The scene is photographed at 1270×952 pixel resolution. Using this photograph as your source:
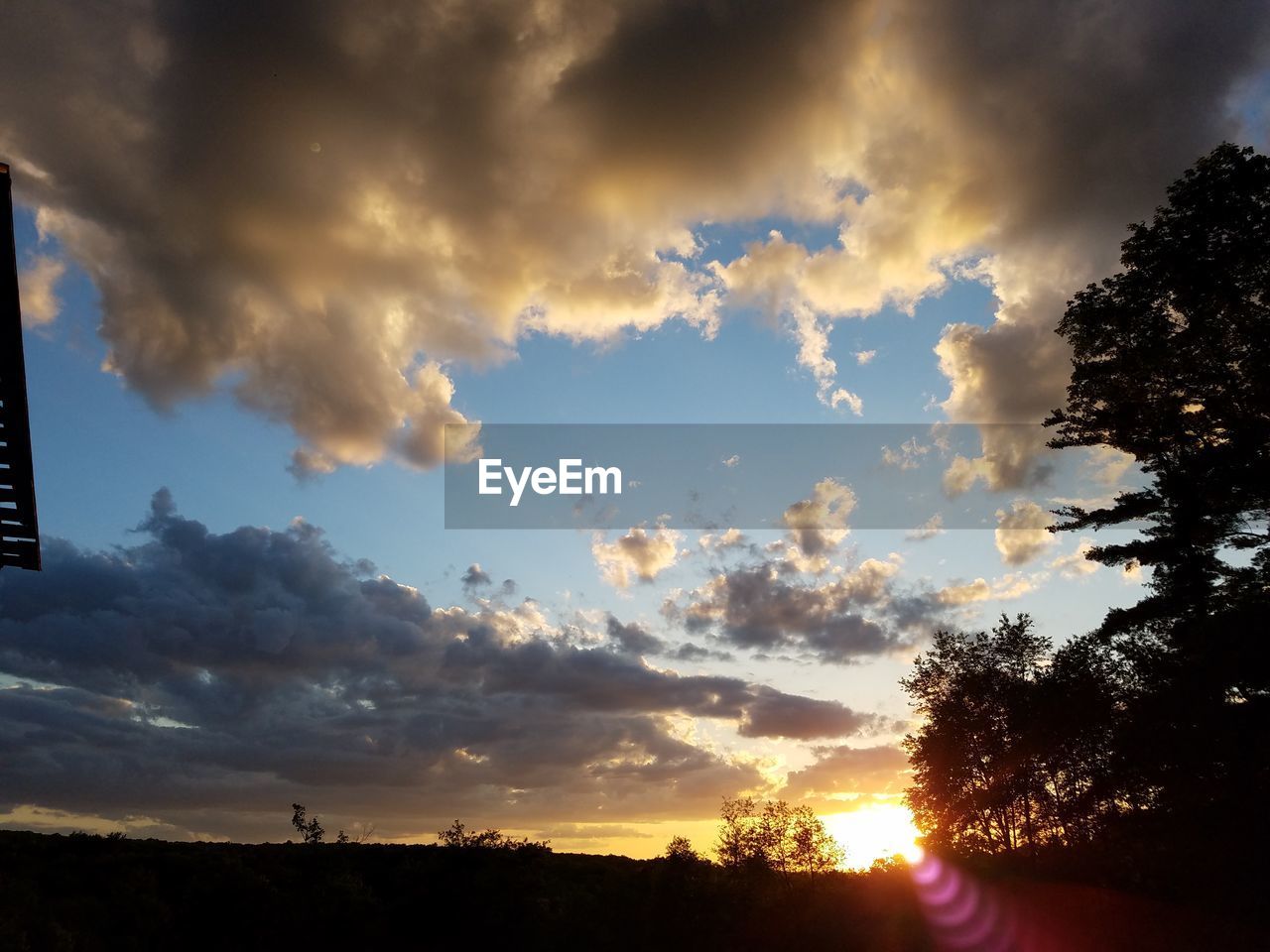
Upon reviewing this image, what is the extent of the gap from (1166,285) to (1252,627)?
42.2 ft

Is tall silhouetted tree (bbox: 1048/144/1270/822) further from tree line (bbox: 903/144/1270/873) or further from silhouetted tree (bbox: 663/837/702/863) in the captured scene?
silhouetted tree (bbox: 663/837/702/863)

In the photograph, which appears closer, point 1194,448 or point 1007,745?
point 1194,448

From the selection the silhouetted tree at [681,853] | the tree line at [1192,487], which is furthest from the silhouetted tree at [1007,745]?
the silhouetted tree at [681,853]

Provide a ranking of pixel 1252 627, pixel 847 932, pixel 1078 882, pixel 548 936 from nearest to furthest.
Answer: pixel 1252 627 < pixel 548 936 < pixel 847 932 < pixel 1078 882

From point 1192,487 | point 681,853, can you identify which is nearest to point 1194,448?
point 1192,487

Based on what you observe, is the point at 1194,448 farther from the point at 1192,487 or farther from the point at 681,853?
the point at 681,853

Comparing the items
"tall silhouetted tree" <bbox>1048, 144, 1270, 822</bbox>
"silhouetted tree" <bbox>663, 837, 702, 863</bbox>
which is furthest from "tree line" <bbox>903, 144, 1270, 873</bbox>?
"silhouetted tree" <bbox>663, 837, 702, 863</bbox>

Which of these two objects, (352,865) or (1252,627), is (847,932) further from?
(352,865)

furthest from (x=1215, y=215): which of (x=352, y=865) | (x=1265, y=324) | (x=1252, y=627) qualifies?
(x=352, y=865)

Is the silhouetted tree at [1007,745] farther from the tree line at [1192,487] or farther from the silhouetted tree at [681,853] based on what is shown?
the silhouetted tree at [681,853]

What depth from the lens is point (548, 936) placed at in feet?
93.2

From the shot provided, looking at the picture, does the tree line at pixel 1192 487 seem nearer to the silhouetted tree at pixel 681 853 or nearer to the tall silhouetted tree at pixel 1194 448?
the tall silhouetted tree at pixel 1194 448

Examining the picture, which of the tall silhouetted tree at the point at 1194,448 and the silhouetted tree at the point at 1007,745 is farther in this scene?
the silhouetted tree at the point at 1007,745

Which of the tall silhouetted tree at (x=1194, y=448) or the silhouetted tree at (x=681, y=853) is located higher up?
the tall silhouetted tree at (x=1194, y=448)
